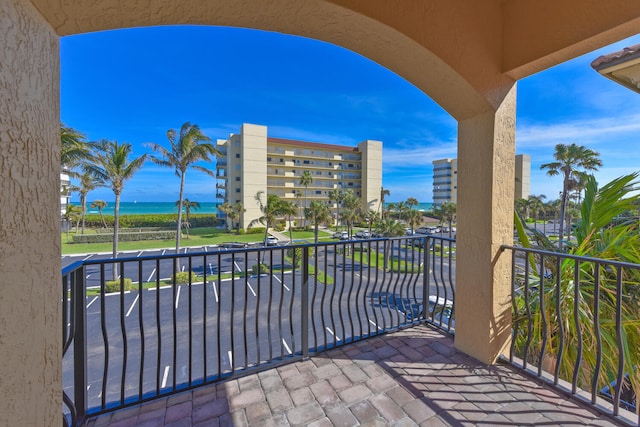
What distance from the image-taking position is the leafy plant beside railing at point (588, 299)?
206 cm

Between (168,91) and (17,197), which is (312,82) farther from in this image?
(168,91)

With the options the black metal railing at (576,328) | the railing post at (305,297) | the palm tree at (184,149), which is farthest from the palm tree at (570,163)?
the palm tree at (184,149)

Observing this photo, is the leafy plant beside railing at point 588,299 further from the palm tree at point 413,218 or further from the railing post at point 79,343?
the palm tree at point 413,218

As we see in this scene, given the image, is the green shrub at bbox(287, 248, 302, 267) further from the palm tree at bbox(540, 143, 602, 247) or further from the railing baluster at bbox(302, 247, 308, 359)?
the palm tree at bbox(540, 143, 602, 247)

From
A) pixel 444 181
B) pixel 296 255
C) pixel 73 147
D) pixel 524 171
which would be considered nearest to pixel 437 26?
pixel 296 255

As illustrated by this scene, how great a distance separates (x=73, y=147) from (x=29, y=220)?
1340cm

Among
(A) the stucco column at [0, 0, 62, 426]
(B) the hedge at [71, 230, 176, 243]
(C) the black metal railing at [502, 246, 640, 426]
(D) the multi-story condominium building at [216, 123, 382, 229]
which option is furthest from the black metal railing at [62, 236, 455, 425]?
(D) the multi-story condominium building at [216, 123, 382, 229]

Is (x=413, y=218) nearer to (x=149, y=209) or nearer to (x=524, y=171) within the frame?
(x=524, y=171)

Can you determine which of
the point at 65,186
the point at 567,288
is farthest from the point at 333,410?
the point at 65,186

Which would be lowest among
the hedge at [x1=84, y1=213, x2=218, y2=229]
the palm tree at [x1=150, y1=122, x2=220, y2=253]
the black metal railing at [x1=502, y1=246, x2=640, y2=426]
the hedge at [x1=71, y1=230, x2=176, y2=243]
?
the hedge at [x1=71, y1=230, x2=176, y2=243]

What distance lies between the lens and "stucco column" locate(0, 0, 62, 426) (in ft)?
2.61

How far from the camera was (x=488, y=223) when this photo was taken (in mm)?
2191

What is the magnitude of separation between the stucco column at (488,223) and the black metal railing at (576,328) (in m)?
0.15

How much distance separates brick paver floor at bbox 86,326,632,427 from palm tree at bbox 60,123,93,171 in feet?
37.2
